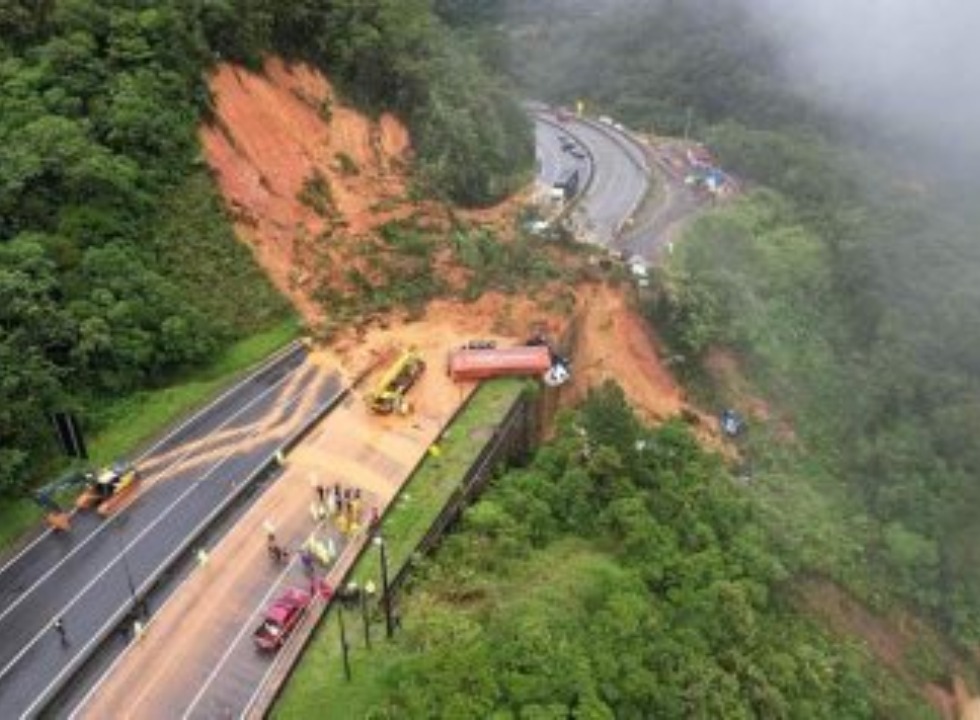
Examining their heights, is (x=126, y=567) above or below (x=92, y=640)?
above

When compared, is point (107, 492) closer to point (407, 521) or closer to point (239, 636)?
point (239, 636)

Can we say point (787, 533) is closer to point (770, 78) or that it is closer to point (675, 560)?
point (675, 560)

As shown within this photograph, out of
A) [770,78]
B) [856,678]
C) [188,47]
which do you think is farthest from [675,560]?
[770,78]

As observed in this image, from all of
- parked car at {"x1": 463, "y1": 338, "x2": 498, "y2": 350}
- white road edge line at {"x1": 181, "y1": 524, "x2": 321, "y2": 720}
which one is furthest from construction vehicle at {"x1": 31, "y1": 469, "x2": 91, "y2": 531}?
parked car at {"x1": 463, "y1": 338, "x2": 498, "y2": 350}

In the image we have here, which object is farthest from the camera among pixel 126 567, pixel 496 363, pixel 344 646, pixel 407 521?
pixel 496 363

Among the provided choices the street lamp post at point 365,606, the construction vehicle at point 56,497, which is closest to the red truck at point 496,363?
the street lamp post at point 365,606

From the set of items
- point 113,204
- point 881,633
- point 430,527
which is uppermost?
point 113,204

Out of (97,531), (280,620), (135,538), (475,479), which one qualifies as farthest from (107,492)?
(475,479)

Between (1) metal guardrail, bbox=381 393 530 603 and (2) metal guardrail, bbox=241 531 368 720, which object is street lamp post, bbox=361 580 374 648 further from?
(2) metal guardrail, bbox=241 531 368 720
